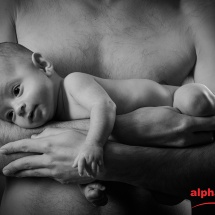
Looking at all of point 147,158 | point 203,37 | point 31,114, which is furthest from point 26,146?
point 203,37

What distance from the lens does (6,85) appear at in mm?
1185

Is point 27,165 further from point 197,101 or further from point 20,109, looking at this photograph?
point 197,101

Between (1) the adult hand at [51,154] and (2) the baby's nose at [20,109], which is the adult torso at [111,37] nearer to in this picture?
(1) the adult hand at [51,154]

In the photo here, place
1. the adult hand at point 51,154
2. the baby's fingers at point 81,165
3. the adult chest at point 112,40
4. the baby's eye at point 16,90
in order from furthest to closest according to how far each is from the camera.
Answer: the adult chest at point 112,40
the baby's eye at point 16,90
the adult hand at point 51,154
the baby's fingers at point 81,165

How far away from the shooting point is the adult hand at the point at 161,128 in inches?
45.8

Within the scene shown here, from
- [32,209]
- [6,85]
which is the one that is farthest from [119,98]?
[32,209]

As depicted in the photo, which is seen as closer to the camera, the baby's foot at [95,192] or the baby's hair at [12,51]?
the baby's foot at [95,192]

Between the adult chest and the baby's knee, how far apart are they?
0.27 meters

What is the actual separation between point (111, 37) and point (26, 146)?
2.14 feet

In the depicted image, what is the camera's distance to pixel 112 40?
1533 mm

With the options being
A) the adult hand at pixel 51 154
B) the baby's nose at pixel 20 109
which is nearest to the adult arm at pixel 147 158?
the adult hand at pixel 51 154

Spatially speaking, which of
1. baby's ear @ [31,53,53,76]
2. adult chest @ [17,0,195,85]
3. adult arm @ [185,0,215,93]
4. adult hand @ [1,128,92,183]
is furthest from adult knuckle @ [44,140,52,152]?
adult arm @ [185,0,215,93]

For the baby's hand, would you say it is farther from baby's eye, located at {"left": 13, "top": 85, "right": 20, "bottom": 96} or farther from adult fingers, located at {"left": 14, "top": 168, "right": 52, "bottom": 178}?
baby's eye, located at {"left": 13, "top": 85, "right": 20, "bottom": 96}

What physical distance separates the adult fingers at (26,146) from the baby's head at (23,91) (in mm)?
79
